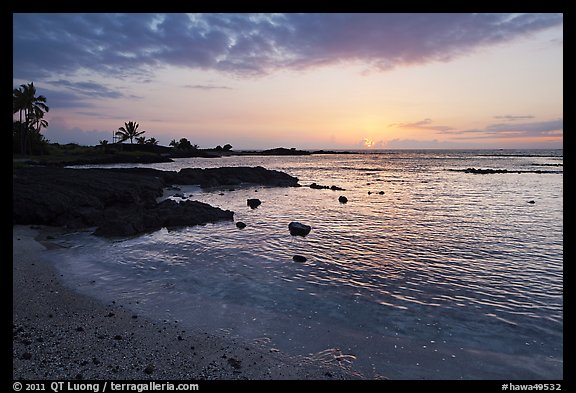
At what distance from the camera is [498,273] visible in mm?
13281

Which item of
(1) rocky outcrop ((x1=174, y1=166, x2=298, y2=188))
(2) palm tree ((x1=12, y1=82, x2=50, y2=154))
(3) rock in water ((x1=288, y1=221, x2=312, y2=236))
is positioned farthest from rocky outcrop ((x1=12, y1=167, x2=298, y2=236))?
(2) palm tree ((x1=12, y1=82, x2=50, y2=154))

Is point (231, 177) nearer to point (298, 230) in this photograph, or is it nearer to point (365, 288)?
point (298, 230)

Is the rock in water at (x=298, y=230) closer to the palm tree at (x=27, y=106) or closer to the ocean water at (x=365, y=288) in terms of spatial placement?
the ocean water at (x=365, y=288)

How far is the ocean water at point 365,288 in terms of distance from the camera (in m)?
7.84

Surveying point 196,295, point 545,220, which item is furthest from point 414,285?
point 545,220

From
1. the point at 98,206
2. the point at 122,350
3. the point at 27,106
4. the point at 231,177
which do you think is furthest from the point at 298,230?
the point at 27,106

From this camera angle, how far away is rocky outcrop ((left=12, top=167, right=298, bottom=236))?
20.2 meters

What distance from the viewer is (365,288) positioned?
465 inches

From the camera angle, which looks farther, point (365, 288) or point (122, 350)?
point (365, 288)

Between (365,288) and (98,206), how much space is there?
20118 millimetres

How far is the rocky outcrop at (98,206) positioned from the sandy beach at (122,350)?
34.5 feet

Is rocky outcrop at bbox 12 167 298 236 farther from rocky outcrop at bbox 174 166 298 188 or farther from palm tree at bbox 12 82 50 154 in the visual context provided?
palm tree at bbox 12 82 50 154

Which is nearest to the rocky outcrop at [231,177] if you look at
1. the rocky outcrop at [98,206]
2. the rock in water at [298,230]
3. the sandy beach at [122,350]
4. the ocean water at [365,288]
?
the rocky outcrop at [98,206]
